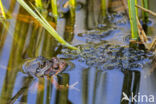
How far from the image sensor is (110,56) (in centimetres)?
252

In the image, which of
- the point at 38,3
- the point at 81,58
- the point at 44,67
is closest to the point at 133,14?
the point at 81,58

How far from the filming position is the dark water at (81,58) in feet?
6.97

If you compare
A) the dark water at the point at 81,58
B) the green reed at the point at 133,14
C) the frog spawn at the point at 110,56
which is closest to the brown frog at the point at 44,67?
the dark water at the point at 81,58

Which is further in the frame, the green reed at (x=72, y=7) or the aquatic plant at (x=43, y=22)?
the green reed at (x=72, y=7)

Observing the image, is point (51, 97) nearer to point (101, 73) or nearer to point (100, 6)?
point (101, 73)

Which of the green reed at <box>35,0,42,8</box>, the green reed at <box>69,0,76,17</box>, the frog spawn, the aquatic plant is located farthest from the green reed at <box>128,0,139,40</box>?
the green reed at <box>35,0,42,8</box>

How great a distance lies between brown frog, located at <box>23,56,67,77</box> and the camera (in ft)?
7.85

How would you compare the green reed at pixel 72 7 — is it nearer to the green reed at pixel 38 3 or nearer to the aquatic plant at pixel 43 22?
the green reed at pixel 38 3

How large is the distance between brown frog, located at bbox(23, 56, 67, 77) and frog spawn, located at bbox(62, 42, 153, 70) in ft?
0.59

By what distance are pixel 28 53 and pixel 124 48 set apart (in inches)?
38.1

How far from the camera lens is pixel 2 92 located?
2.16m

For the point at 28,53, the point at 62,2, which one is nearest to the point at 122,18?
the point at 62,2

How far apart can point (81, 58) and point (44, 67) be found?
371 mm

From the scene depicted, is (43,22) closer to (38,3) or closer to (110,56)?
(110,56)
